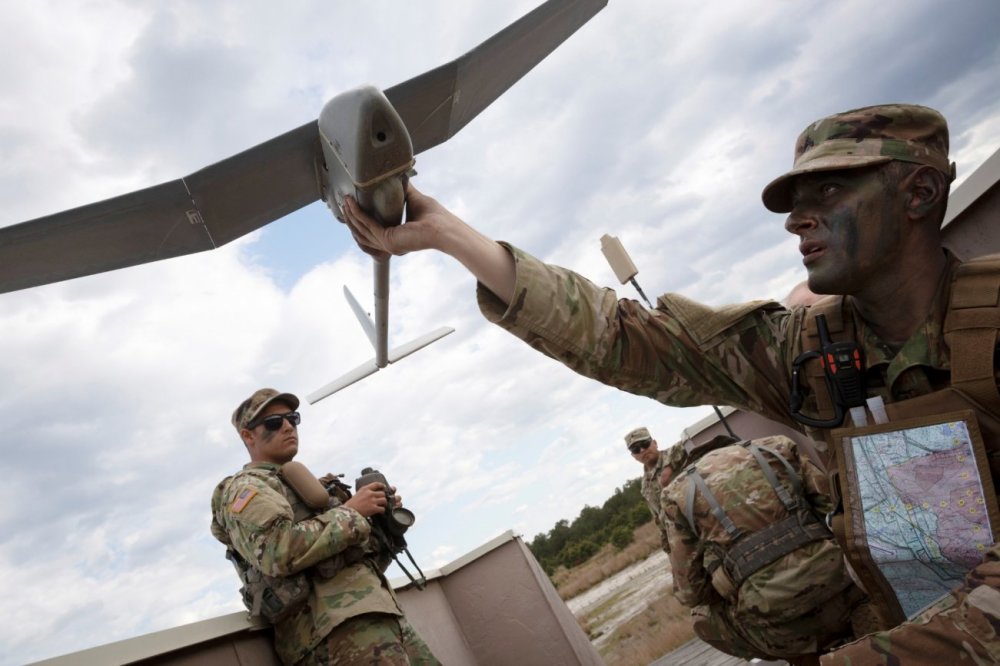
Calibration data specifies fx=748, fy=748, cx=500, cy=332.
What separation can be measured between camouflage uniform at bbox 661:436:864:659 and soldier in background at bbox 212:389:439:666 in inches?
60.4

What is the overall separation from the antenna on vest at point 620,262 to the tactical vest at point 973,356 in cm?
346

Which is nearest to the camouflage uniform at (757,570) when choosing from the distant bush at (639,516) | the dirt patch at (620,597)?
the dirt patch at (620,597)

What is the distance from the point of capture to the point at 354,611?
3.73 meters

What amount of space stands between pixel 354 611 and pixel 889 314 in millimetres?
2892

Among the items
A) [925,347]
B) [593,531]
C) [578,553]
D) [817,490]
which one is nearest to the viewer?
[925,347]

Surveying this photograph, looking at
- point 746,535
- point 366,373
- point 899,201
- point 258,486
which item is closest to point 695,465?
point 746,535

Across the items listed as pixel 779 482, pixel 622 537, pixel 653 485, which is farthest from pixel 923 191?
pixel 622 537

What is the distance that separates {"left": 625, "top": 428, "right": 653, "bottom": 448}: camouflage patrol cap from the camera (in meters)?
7.73

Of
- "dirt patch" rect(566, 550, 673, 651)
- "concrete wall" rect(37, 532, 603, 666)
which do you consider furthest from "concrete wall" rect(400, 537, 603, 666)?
"dirt patch" rect(566, 550, 673, 651)

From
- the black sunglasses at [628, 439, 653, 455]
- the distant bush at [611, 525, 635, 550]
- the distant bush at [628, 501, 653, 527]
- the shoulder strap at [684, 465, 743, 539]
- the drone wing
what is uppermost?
the drone wing

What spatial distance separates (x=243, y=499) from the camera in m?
3.81

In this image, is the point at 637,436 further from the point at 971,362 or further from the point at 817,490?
the point at 971,362

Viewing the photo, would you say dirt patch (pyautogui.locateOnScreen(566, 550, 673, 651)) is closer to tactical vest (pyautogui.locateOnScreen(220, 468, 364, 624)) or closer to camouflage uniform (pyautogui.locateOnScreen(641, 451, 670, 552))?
camouflage uniform (pyautogui.locateOnScreen(641, 451, 670, 552))

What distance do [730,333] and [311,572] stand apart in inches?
109
